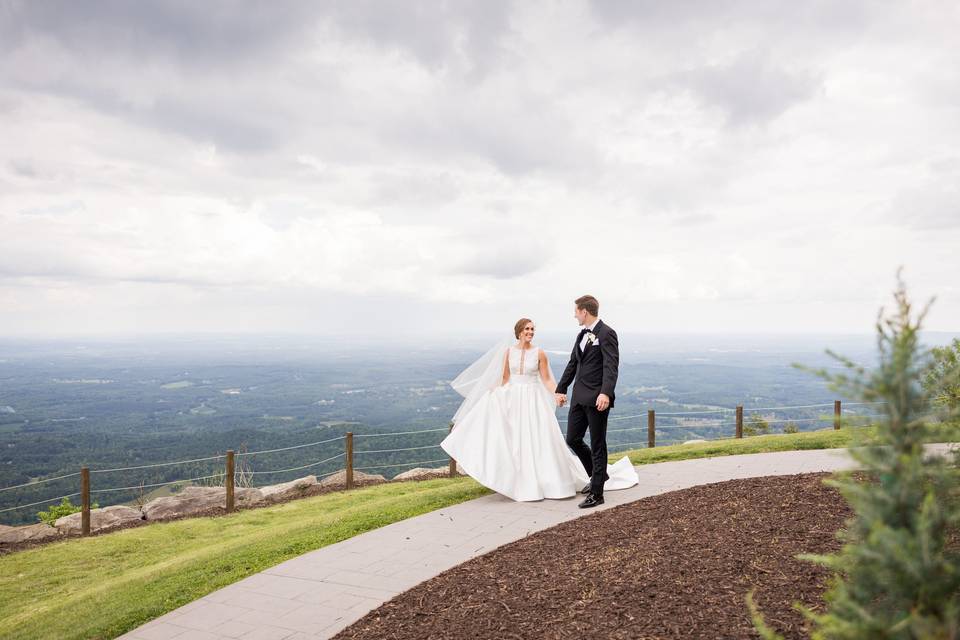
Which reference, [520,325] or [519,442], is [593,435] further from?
[520,325]

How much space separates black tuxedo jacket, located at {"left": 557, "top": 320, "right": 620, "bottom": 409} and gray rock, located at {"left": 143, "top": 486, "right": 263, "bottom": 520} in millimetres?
9377

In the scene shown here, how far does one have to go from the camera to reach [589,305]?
27.1 ft

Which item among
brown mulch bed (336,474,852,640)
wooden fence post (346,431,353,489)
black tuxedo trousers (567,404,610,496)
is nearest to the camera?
brown mulch bed (336,474,852,640)

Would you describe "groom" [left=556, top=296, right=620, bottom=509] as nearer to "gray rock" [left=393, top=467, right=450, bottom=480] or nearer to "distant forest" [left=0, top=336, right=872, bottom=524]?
"gray rock" [left=393, top=467, right=450, bottom=480]

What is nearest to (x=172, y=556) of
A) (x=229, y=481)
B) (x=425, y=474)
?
(x=229, y=481)

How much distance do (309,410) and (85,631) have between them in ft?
418

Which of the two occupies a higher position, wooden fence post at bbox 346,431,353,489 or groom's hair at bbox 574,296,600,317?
groom's hair at bbox 574,296,600,317

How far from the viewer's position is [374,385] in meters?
172

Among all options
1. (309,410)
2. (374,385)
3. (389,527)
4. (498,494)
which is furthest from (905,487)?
(374,385)

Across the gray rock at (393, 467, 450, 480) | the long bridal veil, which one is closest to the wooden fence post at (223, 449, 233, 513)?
the gray rock at (393, 467, 450, 480)

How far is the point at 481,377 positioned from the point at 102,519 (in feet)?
31.5

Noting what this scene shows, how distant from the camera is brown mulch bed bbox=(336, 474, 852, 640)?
4.05 meters

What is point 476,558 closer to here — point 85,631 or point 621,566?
point 621,566

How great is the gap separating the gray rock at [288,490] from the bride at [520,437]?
7054mm
